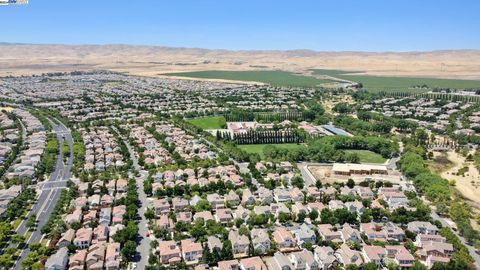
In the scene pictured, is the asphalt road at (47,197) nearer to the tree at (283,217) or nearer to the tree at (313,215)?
the tree at (283,217)

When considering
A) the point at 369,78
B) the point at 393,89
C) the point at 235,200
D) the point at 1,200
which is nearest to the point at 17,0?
the point at 1,200

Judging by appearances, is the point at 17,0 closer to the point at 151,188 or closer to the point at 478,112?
the point at 151,188

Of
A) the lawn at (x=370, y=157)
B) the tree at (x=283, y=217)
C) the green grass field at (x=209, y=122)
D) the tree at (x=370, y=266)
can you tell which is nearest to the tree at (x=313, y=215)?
the tree at (x=283, y=217)

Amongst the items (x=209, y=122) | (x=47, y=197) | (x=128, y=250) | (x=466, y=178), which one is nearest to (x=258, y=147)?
(x=209, y=122)

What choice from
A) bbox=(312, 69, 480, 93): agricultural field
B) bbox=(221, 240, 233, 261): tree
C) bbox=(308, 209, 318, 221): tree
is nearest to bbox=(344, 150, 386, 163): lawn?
bbox=(308, 209, 318, 221): tree

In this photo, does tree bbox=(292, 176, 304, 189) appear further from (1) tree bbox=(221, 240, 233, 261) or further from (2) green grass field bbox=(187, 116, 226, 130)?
(2) green grass field bbox=(187, 116, 226, 130)

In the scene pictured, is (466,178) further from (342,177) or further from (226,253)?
(226,253)
